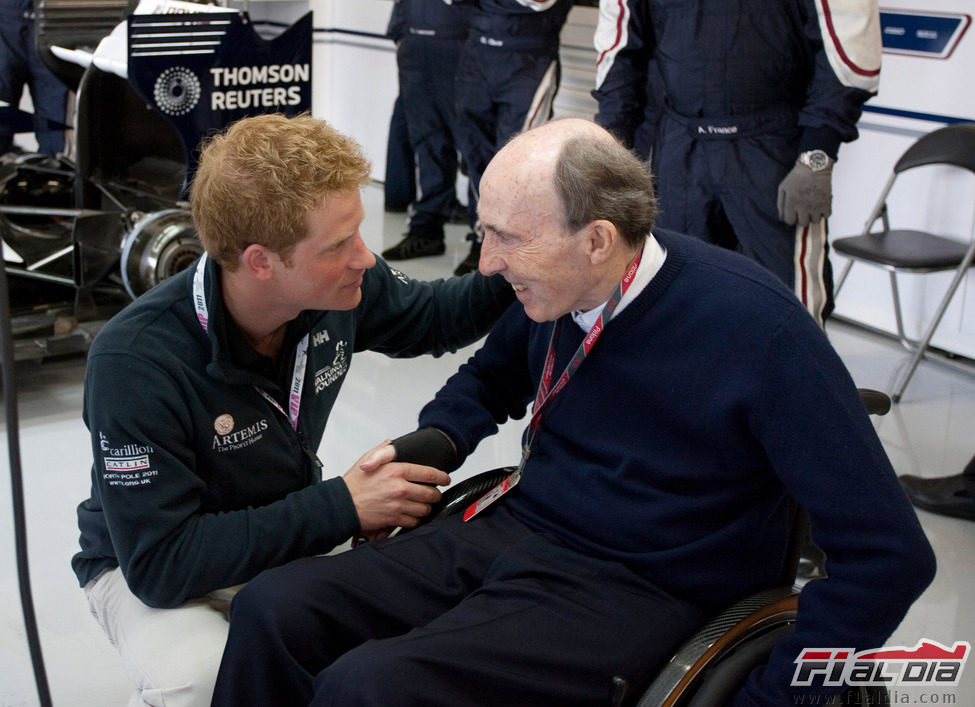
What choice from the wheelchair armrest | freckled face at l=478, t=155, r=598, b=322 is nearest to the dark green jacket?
the wheelchair armrest

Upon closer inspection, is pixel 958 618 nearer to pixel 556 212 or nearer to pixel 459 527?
pixel 459 527

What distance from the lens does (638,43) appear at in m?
3.09

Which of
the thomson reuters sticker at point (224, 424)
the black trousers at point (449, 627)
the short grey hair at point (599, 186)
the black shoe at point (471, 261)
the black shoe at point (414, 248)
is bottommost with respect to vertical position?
the black shoe at point (414, 248)

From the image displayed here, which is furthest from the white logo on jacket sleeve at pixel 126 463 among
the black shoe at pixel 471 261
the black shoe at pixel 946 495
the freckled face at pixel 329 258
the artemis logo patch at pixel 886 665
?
the black shoe at pixel 471 261

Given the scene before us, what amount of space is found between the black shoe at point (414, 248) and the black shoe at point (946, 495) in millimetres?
2892

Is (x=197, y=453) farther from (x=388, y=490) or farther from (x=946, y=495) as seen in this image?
(x=946, y=495)

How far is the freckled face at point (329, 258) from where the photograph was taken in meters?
1.51

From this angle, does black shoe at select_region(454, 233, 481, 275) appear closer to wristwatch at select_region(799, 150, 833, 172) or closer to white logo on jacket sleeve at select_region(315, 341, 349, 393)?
wristwatch at select_region(799, 150, 833, 172)

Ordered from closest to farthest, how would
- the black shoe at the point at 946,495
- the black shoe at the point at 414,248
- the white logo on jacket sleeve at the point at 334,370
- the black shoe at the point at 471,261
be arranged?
the white logo on jacket sleeve at the point at 334,370, the black shoe at the point at 946,495, the black shoe at the point at 471,261, the black shoe at the point at 414,248

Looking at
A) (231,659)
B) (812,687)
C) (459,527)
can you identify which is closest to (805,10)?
(459,527)

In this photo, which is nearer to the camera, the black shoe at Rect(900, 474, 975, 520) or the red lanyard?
the red lanyard

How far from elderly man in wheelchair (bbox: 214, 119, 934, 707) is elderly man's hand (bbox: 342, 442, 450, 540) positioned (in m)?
0.01

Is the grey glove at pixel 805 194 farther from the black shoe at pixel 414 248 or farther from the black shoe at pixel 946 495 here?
the black shoe at pixel 414 248

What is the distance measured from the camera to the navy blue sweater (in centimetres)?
131
